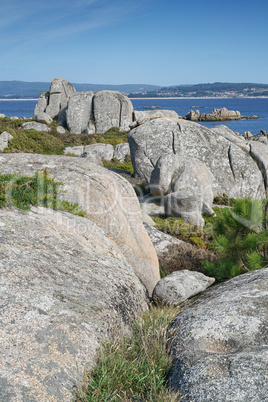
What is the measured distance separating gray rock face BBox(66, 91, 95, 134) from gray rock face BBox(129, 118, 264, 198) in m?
28.4

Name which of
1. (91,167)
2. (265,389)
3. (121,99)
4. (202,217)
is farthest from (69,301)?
(121,99)

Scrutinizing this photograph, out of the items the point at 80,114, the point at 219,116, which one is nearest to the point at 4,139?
the point at 80,114

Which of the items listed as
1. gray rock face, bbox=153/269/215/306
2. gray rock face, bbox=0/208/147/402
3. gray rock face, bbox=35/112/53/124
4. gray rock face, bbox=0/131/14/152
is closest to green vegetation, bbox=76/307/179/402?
gray rock face, bbox=0/208/147/402

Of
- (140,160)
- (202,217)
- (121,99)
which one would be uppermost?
(121,99)

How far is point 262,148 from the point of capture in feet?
76.7

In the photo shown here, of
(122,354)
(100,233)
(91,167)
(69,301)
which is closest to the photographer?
(122,354)

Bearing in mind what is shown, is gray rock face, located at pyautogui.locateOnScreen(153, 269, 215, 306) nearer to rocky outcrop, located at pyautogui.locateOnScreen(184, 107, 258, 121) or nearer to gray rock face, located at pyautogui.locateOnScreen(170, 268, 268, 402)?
gray rock face, located at pyautogui.locateOnScreen(170, 268, 268, 402)

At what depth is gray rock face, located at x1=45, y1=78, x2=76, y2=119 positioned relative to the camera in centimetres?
5535

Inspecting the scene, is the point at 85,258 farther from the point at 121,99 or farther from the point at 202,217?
the point at 121,99

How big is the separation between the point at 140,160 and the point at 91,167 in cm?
1441

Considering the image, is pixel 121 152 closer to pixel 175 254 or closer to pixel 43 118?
pixel 43 118

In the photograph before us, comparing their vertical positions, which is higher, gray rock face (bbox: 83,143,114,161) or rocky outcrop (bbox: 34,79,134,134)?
Answer: rocky outcrop (bbox: 34,79,134,134)

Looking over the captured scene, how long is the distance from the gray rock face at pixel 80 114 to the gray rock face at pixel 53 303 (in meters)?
45.4

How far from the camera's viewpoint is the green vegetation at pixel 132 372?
3350mm
